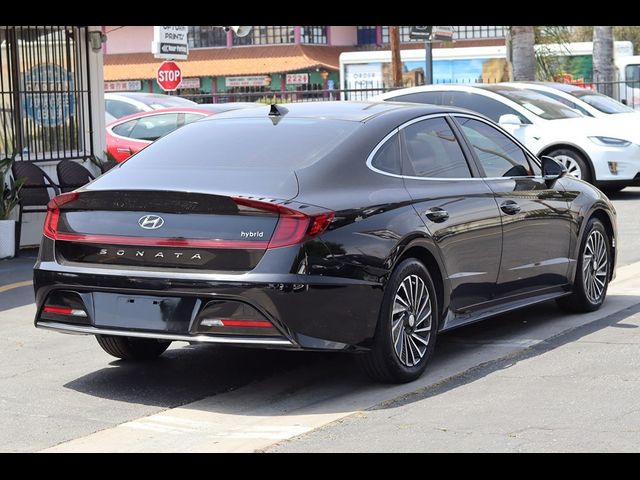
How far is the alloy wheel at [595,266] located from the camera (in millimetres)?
8781

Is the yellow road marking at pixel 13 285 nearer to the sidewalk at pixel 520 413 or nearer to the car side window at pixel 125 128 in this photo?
the sidewalk at pixel 520 413

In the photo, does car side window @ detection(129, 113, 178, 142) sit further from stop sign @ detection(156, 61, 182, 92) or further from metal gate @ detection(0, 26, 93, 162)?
stop sign @ detection(156, 61, 182, 92)

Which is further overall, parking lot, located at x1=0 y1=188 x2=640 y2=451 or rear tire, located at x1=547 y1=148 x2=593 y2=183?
rear tire, located at x1=547 y1=148 x2=593 y2=183

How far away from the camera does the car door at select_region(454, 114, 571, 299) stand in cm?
782

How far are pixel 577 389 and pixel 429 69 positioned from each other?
19328mm

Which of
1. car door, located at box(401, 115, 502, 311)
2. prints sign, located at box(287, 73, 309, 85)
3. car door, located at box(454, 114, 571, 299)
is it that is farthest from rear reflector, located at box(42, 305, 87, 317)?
prints sign, located at box(287, 73, 309, 85)

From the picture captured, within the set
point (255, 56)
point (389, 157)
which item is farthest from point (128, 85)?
point (389, 157)

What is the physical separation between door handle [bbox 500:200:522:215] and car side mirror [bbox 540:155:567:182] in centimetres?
58

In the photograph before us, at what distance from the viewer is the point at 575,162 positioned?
17.0 meters

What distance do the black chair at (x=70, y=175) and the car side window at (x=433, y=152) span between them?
20.2 ft

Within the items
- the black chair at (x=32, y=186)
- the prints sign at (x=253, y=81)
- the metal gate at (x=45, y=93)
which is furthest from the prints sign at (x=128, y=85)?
the black chair at (x=32, y=186)
